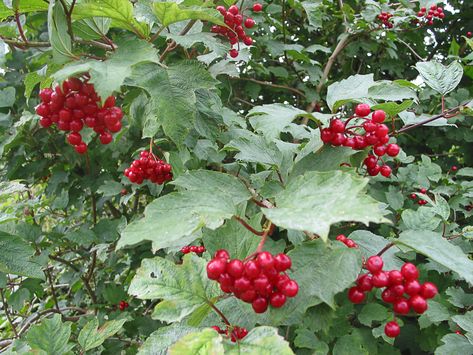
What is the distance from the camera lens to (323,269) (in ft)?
3.08

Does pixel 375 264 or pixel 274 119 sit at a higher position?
pixel 274 119

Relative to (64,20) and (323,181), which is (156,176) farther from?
(323,181)

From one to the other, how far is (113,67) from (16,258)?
0.87 meters

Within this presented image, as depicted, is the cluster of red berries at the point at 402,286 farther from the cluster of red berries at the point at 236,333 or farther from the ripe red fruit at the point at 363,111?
the ripe red fruit at the point at 363,111

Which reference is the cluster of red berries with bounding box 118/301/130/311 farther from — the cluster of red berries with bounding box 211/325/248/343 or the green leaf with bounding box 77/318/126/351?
the cluster of red berries with bounding box 211/325/248/343

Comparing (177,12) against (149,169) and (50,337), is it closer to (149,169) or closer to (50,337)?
(149,169)

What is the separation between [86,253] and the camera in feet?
8.21

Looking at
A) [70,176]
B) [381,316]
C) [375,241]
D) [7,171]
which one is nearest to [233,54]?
[375,241]

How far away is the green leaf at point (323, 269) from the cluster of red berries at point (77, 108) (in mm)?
695

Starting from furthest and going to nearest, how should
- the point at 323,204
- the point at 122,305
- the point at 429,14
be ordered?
1. the point at 429,14
2. the point at 122,305
3. the point at 323,204

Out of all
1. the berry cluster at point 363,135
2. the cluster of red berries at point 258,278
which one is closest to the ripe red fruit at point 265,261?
the cluster of red berries at point 258,278

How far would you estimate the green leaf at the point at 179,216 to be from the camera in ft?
2.73

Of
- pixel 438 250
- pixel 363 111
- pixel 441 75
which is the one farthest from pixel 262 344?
pixel 441 75

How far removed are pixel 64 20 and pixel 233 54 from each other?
30.1 inches
